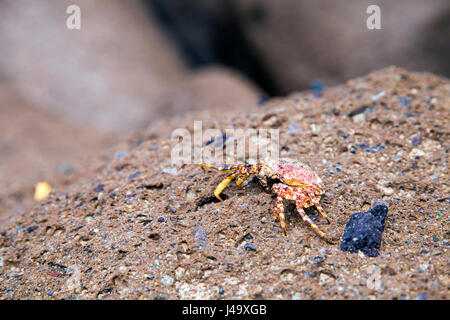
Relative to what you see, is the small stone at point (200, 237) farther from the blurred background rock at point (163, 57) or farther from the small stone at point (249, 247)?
the blurred background rock at point (163, 57)

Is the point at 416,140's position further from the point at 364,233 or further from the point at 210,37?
the point at 210,37

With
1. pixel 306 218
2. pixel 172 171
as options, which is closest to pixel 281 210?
pixel 306 218

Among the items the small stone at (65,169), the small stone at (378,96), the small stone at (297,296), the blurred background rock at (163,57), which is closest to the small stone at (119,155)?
the small stone at (65,169)

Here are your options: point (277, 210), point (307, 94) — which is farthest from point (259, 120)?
point (277, 210)

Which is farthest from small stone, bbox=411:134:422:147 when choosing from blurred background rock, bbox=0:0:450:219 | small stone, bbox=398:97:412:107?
blurred background rock, bbox=0:0:450:219

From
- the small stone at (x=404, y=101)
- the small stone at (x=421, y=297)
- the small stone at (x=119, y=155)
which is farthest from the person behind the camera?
the small stone at (x=119, y=155)

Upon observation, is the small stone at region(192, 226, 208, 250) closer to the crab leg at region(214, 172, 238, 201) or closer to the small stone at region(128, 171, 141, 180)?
the crab leg at region(214, 172, 238, 201)
